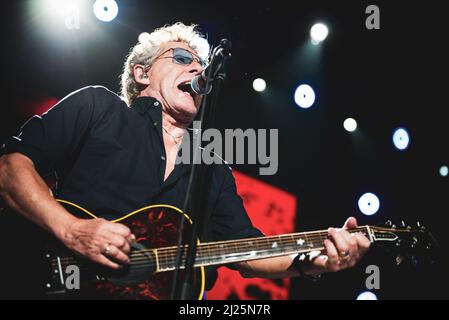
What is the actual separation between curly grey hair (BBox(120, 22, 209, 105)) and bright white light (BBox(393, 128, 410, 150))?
9.40 feet

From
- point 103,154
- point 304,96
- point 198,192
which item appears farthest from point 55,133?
point 304,96

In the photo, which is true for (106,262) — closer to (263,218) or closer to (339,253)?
(339,253)

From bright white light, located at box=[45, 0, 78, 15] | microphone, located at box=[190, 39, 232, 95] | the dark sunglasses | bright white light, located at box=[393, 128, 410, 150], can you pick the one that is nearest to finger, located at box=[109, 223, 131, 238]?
microphone, located at box=[190, 39, 232, 95]

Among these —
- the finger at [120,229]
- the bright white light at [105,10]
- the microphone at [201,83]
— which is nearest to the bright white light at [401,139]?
the bright white light at [105,10]

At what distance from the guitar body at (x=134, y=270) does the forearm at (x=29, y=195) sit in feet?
0.35

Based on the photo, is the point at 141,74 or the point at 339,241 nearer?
the point at 339,241

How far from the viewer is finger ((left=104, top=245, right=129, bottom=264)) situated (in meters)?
1.86

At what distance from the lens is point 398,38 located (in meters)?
4.66

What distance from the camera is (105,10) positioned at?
389 centimetres

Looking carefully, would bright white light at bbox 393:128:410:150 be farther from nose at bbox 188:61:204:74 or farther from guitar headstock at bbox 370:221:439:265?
nose at bbox 188:61:204:74

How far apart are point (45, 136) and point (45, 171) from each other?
190 mm

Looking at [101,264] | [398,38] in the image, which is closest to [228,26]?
[398,38]

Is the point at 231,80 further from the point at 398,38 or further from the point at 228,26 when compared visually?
the point at 398,38

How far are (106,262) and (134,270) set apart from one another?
0.15 metres
